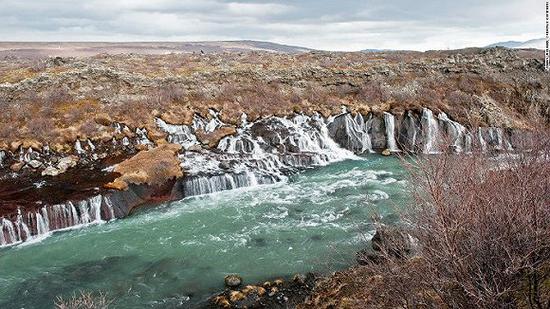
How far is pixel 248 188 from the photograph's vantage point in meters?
33.8

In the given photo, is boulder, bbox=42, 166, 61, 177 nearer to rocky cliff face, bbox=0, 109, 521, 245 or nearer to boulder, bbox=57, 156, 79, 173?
rocky cliff face, bbox=0, 109, 521, 245

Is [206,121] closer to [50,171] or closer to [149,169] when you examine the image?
[149,169]

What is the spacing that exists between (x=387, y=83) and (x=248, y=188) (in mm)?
25360

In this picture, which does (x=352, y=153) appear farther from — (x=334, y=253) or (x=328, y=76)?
(x=334, y=253)

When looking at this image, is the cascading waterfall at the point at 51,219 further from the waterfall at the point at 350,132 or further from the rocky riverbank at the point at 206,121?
the waterfall at the point at 350,132

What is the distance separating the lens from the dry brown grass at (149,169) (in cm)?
3092

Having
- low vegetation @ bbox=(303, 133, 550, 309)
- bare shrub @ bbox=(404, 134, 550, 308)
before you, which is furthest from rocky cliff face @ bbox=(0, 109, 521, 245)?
bare shrub @ bbox=(404, 134, 550, 308)

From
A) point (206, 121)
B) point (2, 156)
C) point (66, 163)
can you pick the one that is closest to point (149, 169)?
point (66, 163)

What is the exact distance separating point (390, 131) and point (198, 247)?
26.1 metres

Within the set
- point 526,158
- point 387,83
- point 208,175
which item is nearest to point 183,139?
point 208,175

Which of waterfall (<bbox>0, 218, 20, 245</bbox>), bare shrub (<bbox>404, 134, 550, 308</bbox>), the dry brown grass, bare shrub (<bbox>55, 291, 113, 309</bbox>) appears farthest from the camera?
the dry brown grass

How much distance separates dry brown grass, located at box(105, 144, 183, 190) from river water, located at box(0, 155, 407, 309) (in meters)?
2.25

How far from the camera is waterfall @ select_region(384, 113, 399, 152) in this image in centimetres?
4344

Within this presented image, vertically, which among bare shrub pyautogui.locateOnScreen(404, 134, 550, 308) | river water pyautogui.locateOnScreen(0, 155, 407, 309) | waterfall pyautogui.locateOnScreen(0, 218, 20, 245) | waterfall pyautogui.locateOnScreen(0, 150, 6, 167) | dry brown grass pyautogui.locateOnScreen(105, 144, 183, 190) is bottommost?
river water pyautogui.locateOnScreen(0, 155, 407, 309)
